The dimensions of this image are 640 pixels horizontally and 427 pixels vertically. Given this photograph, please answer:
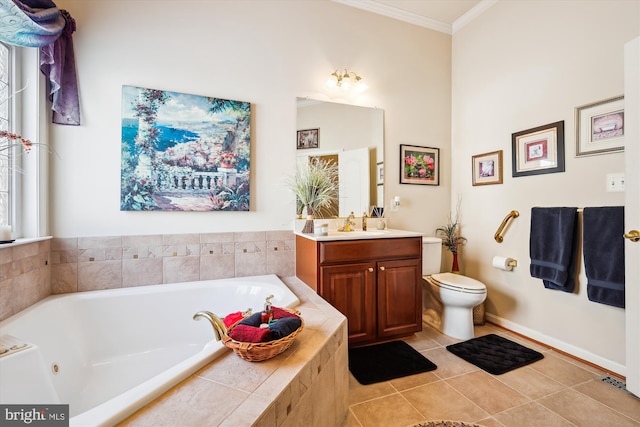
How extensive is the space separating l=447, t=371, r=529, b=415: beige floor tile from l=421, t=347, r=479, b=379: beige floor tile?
1.8 inches

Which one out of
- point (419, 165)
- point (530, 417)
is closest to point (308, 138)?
point (419, 165)

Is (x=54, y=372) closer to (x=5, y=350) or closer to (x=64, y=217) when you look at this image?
(x=5, y=350)

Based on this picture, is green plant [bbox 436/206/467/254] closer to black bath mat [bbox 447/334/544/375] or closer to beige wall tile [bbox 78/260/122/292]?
black bath mat [bbox 447/334/544/375]

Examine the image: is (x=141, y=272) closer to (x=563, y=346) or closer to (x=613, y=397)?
(x=613, y=397)

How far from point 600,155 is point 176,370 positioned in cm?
276

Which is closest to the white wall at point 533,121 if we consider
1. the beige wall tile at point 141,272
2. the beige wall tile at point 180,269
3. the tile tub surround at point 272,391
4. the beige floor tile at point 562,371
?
the beige floor tile at point 562,371

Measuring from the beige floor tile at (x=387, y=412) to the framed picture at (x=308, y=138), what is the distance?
194 centimetres

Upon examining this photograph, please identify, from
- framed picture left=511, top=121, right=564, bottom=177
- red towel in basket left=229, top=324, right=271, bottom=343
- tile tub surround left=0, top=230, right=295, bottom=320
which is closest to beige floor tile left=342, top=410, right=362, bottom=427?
red towel in basket left=229, top=324, right=271, bottom=343

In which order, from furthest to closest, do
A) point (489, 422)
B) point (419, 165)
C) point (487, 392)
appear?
point (419, 165)
point (487, 392)
point (489, 422)

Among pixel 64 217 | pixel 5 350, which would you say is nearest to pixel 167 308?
pixel 5 350

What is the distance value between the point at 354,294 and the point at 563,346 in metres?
1.64

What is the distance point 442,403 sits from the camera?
1.57 metres

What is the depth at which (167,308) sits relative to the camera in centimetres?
185

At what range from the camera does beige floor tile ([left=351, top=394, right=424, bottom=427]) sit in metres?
1.44
